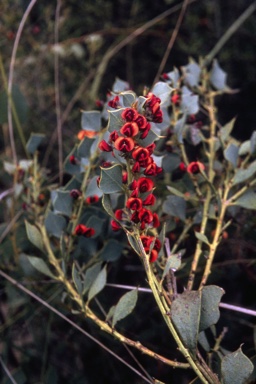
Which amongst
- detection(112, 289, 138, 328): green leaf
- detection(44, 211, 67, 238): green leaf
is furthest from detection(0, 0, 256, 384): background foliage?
detection(112, 289, 138, 328): green leaf

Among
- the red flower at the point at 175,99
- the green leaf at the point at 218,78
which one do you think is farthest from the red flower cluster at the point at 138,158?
the green leaf at the point at 218,78

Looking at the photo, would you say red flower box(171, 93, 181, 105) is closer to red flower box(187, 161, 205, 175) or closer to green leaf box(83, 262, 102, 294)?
red flower box(187, 161, 205, 175)

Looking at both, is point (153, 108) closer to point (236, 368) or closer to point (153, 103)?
point (153, 103)

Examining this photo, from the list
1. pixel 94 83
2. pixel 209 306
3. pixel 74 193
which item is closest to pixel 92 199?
pixel 74 193

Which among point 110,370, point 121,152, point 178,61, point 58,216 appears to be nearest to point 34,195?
point 58,216

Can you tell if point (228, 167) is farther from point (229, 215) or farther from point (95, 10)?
point (95, 10)

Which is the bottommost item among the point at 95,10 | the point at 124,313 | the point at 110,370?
the point at 110,370
